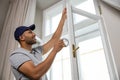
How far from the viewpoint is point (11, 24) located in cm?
211

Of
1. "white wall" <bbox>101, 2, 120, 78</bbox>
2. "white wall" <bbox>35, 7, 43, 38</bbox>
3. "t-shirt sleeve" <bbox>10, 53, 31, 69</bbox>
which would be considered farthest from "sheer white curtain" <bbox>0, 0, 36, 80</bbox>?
"white wall" <bbox>101, 2, 120, 78</bbox>

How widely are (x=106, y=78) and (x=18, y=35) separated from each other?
1133 millimetres

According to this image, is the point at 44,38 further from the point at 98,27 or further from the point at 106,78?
the point at 106,78

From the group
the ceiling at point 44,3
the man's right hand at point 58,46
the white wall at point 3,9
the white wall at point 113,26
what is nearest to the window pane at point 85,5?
the white wall at point 113,26

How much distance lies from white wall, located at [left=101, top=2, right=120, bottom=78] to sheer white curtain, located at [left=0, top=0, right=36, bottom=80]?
108 cm

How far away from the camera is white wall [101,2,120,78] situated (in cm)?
199

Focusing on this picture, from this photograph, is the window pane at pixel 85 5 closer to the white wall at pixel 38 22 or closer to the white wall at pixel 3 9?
the white wall at pixel 38 22

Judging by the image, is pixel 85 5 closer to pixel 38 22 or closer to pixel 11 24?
pixel 38 22

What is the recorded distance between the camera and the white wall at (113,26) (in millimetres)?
1989

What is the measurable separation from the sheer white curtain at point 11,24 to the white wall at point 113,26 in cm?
108

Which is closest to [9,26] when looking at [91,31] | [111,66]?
[91,31]

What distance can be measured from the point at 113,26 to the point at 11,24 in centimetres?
150

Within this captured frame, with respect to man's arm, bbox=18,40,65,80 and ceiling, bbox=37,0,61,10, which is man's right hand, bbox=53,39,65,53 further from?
ceiling, bbox=37,0,61,10

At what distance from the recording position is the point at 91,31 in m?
2.07
